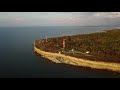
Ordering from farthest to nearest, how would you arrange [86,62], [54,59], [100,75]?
[54,59] → [86,62] → [100,75]

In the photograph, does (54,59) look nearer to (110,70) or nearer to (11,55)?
(11,55)
